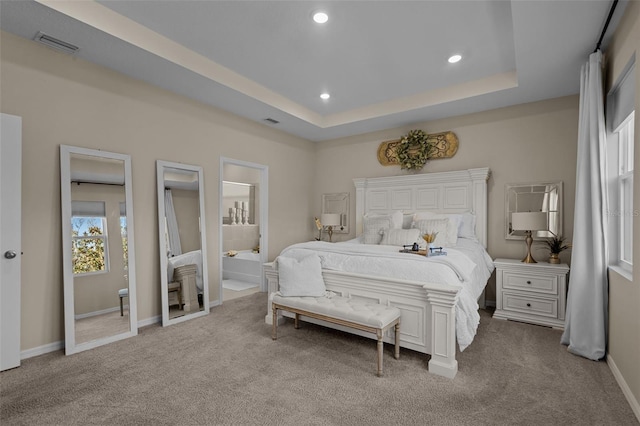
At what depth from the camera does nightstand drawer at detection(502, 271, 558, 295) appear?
341 centimetres

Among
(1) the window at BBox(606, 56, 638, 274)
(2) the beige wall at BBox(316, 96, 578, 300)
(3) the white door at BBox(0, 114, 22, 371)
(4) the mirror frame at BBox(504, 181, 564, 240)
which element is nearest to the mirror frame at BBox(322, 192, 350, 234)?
(2) the beige wall at BBox(316, 96, 578, 300)

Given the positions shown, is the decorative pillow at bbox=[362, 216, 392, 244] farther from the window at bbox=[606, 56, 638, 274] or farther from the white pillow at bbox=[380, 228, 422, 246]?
the window at bbox=[606, 56, 638, 274]

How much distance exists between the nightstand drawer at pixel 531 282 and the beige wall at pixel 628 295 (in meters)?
0.90

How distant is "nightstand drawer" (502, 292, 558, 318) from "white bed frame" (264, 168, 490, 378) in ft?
2.69

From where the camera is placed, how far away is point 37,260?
8.93ft

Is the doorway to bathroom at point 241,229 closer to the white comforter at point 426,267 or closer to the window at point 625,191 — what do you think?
the white comforter at point 426,267

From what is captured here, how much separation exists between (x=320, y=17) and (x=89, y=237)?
294 centimetres

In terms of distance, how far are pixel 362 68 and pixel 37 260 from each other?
3.73 m

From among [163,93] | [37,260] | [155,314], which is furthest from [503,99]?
[37,260]

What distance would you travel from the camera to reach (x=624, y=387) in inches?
83.2

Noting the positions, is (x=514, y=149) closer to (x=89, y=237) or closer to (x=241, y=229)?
(x=89, y=237)

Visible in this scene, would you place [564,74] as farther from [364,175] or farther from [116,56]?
[116,56]

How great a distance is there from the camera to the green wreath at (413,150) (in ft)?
15.7

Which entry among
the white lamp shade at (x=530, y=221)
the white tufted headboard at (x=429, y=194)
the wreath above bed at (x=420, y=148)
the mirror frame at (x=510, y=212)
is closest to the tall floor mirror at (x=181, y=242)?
the white tufted headboard at (x=429, y=194)
